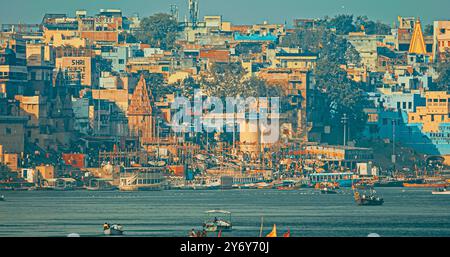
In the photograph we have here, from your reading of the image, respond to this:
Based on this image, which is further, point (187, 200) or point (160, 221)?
point (187, 200)

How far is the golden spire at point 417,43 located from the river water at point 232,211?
24.1m

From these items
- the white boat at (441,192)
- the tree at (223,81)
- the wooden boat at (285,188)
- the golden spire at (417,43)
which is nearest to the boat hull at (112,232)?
Result: the white boat at (441,192)

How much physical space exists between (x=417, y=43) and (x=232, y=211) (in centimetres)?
3973

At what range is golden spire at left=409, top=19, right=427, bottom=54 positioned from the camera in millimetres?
68250

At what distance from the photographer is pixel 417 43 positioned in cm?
6888

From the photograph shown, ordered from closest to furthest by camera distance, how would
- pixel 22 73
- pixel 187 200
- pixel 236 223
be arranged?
pixel 236 223 → pixel 187 200 → pixel 22 73

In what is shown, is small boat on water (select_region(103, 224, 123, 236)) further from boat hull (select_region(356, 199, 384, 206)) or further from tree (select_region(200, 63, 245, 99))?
tree (select_region(200, 63, 245, 99))

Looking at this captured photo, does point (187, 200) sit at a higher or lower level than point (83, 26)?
lower

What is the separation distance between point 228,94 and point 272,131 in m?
4.96

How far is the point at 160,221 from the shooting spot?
2606 cm

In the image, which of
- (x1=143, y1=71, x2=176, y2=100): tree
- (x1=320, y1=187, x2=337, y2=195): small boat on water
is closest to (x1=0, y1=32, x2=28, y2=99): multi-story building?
(x1=143, y1=71, x2=176, y2=100): tree

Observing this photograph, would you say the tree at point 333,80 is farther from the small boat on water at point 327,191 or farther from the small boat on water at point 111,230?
the small boat on water at point 111,230
